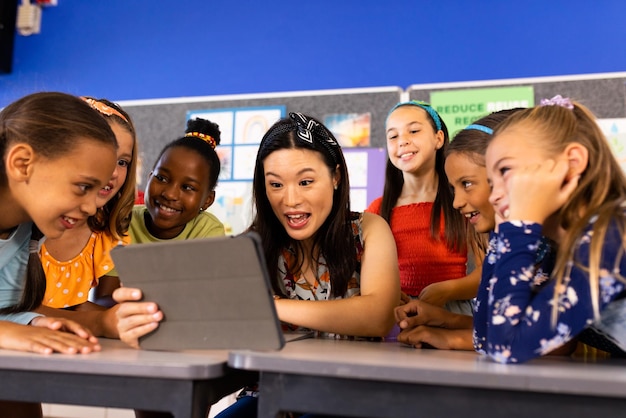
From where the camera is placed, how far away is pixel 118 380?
787mm

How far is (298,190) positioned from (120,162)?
0.54 metres

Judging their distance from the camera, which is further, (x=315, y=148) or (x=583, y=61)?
(x=583, y=61)

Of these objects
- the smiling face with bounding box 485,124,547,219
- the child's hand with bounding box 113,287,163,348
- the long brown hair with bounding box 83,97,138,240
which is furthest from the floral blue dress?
the long brown hair with bounding box 83,97,138,240

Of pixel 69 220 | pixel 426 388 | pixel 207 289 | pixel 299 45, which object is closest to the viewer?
pixel 426 388

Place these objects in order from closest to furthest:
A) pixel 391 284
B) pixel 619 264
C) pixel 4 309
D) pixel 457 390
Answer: pixel 457 390, pixel 619 264, pixel 4 309, pixel 391 284

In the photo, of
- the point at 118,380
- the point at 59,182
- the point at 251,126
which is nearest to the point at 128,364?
the point at 118,380

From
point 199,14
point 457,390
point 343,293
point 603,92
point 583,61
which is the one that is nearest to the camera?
point 457,390

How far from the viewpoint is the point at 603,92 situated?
2.65 m

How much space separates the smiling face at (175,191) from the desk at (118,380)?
1.04 meters

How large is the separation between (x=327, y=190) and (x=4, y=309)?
775 millimetres

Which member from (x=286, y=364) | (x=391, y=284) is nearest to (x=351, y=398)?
(x=286, y=364)

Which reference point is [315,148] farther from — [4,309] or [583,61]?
[583,61]

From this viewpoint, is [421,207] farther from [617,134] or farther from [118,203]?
[617,134]

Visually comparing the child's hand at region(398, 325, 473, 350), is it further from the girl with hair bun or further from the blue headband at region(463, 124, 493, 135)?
the girl with hair bun
